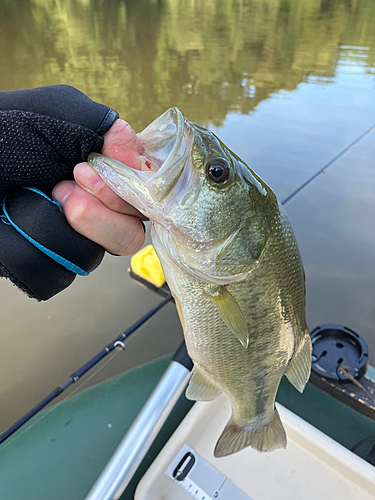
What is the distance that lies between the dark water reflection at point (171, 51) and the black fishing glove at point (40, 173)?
226 inches

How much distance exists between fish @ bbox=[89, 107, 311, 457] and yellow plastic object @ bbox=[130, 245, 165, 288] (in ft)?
5.74

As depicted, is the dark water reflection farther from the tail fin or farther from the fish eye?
the tail fin

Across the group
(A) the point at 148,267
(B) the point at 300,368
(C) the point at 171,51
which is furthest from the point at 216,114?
(B) the point at 300,368

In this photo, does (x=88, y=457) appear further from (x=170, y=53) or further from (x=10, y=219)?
(x=170, y=53)

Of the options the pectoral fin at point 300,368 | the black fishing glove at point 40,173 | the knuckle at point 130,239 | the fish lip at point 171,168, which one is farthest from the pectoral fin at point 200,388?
the fish lip at point 171,168

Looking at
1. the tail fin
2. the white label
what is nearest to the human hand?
the tail fin

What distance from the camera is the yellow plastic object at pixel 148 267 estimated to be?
10.3ft

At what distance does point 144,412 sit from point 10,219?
104 cm

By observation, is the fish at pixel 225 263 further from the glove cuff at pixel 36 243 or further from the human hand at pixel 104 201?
the glove cuff at pixel 36 243

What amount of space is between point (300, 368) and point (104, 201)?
1002 millimetres

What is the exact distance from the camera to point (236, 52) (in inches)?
491

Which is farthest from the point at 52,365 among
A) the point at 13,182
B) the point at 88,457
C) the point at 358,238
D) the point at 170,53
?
the point at 170,53

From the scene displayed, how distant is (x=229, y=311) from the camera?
115 cm

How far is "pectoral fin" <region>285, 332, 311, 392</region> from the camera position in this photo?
4.58ft
